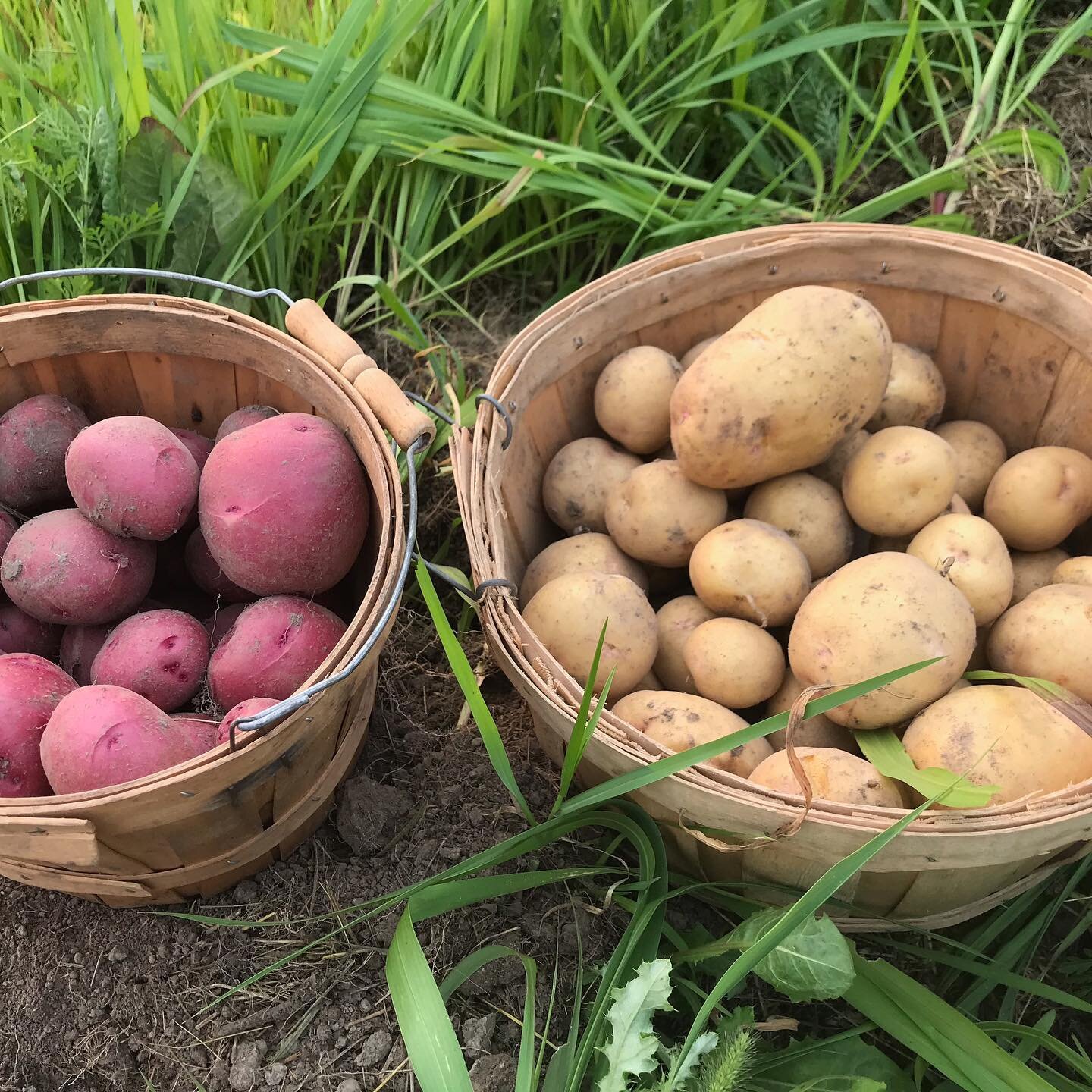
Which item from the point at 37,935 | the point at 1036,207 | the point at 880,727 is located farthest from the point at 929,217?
the point at 37,935

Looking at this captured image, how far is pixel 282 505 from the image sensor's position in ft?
3.78

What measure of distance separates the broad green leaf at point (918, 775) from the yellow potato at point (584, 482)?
52 cm

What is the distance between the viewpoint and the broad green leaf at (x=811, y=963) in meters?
1.03

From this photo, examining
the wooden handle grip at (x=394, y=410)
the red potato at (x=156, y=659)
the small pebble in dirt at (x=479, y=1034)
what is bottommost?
the small pebble in dirt at (x=479, y=1034)

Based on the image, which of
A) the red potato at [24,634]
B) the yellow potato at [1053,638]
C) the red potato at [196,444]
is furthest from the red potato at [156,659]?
the yellow potato at [1053,638]

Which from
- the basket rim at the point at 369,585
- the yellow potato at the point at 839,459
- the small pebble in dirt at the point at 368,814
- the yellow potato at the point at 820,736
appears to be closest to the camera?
the basket rim at the point at 369,585

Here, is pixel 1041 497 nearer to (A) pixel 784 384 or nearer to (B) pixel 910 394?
(B) pixel 910 394

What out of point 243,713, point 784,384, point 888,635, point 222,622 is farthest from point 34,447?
point 888,635

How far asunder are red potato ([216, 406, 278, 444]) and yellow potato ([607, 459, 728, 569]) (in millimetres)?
509

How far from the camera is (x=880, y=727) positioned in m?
1.20

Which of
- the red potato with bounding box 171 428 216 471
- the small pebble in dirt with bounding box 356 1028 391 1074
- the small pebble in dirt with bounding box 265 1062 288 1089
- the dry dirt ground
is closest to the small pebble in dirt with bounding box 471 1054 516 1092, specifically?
the dry dirt ground

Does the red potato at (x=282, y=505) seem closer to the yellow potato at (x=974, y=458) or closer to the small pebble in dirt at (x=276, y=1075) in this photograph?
the small pebble in dirt at (x=276, y=1075)

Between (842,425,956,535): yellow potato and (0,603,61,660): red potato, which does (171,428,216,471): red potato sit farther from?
(842,425,956,535): yellow potato

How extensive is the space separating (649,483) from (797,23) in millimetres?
1129
